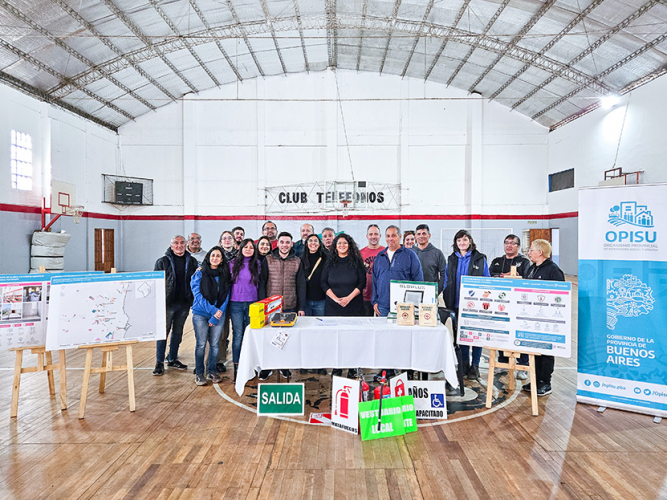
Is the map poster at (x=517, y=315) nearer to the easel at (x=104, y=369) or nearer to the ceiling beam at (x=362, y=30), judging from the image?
the easel at (x=104, y=369)

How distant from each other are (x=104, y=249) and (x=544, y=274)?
14.4 m

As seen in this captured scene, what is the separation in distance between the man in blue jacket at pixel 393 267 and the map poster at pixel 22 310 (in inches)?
121

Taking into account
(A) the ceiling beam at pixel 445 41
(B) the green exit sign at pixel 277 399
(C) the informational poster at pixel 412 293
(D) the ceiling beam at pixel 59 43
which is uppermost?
(A) the ceiling beam at pixel 445 41

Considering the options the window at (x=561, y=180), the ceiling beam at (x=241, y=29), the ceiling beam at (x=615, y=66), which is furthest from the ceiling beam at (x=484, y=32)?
the ceiling beam at (x=241, y=29)

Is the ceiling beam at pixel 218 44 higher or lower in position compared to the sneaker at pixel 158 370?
higher

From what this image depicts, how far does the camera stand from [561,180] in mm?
13836

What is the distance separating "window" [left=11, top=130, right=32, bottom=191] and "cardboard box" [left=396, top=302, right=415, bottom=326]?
437 inches

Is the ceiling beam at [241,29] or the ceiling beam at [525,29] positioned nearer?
the ceiling beam at [525,29]

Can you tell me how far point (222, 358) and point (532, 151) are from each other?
14.0 metres

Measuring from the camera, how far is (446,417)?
3191 mm

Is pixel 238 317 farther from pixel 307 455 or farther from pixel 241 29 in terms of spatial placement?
pixel 241 29

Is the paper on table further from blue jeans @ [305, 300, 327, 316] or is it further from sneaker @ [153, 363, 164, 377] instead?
sneaker @ [153, 363, 164, 377]

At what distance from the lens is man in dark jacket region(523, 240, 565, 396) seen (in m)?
3.69

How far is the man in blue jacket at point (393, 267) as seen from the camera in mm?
4000
